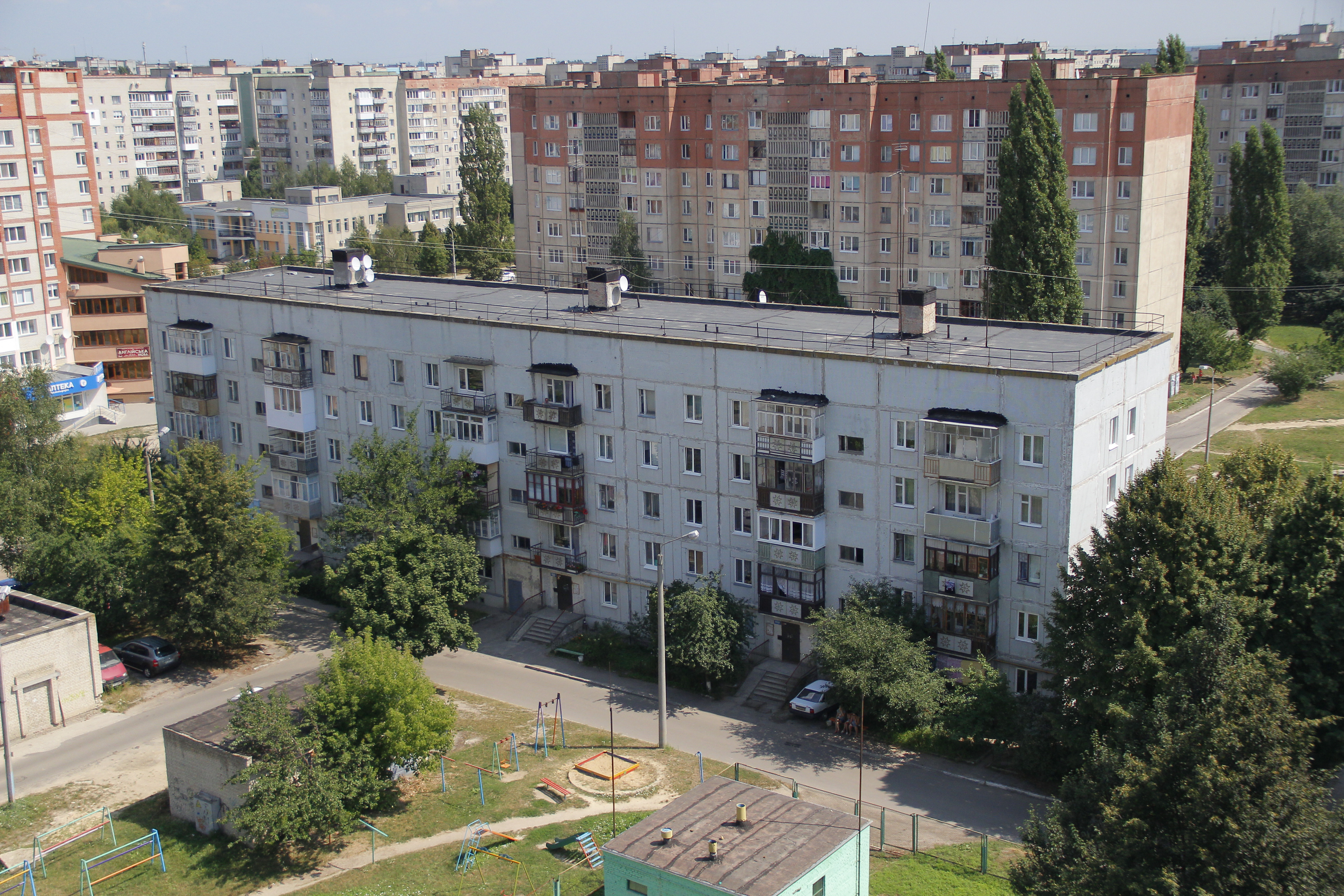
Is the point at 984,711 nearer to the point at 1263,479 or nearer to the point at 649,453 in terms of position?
the point at 1263,479

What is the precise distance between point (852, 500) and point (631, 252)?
5572 cm

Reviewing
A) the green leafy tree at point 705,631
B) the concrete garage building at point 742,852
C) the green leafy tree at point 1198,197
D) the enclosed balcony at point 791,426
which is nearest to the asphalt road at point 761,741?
the green leafy tree at point 705,631

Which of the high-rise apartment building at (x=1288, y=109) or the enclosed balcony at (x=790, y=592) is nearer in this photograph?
the enclosed balcony at (x=790, y=592)

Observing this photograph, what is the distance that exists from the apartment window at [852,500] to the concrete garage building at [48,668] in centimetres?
2648

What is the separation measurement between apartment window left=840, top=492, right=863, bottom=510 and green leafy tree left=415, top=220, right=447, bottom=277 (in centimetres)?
7287

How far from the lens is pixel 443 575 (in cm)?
4366

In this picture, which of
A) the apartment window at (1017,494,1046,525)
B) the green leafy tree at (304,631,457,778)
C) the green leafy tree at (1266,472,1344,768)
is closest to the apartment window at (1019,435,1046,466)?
the apartment window at (1017,494,1046,525)

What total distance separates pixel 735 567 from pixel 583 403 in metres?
8.63

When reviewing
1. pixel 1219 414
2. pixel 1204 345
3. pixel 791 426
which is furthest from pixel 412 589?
pixel 1204 345

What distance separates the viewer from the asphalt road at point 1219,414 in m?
69.0

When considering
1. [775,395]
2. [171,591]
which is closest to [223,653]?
[171,591]

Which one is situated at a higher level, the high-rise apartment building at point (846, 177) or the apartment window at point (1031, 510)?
the high-rise apartment building at point (846, 177)

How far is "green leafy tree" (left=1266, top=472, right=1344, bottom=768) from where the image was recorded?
33219 millimetres

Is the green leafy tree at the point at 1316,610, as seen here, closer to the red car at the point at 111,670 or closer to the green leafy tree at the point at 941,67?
the red car at the point at 111,670
